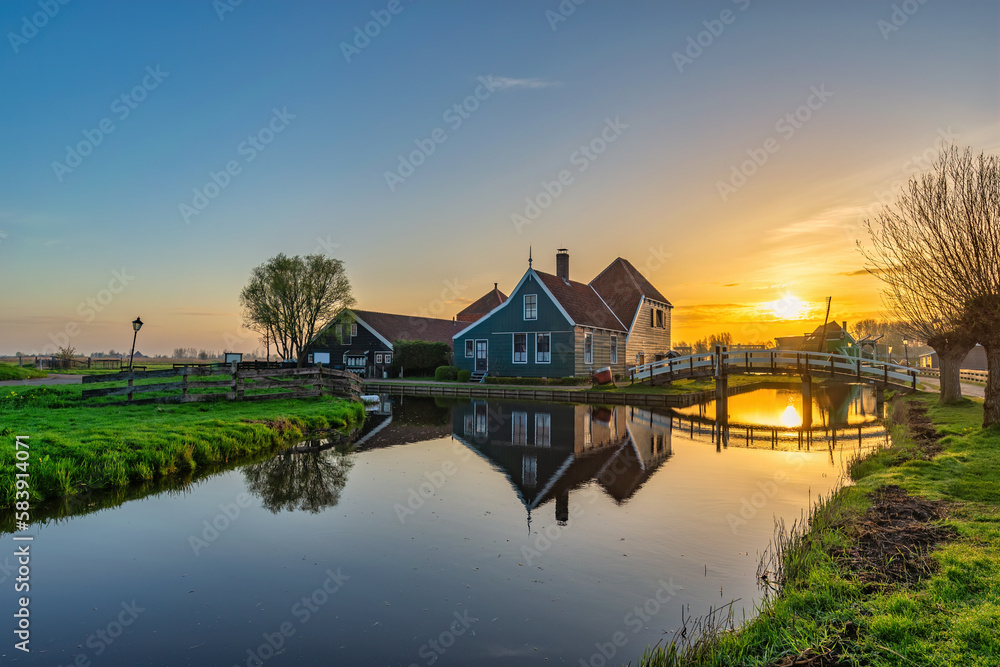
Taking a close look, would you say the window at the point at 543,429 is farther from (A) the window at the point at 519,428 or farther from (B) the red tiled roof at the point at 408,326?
(B) the red tiled roof at the point at 408,326

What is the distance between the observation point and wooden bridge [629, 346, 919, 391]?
26109 millimetres

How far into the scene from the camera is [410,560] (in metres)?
7.36

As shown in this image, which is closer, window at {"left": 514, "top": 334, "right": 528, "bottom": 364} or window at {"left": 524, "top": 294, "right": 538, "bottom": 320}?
window at {"left": 524, "top": 294, "right": 538, "bottom": 320}

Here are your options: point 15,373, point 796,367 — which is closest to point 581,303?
point 796,367

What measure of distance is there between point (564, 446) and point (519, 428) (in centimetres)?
367

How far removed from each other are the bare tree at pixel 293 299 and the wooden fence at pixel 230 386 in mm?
22345

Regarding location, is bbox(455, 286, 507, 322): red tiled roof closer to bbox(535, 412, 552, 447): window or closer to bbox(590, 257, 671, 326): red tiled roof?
bbox(590, 257, 671, 326): red tiled roof

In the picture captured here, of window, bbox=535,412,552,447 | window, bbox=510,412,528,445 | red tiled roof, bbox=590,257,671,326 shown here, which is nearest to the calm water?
window, bbox=535,412,552,447

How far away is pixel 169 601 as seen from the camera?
20.3ft

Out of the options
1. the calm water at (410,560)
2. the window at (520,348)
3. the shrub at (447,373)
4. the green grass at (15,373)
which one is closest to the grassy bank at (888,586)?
the calm water at (410,560)

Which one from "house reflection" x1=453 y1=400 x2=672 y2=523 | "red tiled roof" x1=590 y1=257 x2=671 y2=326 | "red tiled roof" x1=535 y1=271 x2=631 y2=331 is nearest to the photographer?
"house reflection" x1=453 y1=400 x2=672 y2=523

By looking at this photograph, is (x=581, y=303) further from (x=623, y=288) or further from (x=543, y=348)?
(x=623, y=288)

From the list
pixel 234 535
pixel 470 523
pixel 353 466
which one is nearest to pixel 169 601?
pixel 234 535

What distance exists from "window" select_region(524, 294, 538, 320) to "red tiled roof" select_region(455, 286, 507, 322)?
17945 millimetres
